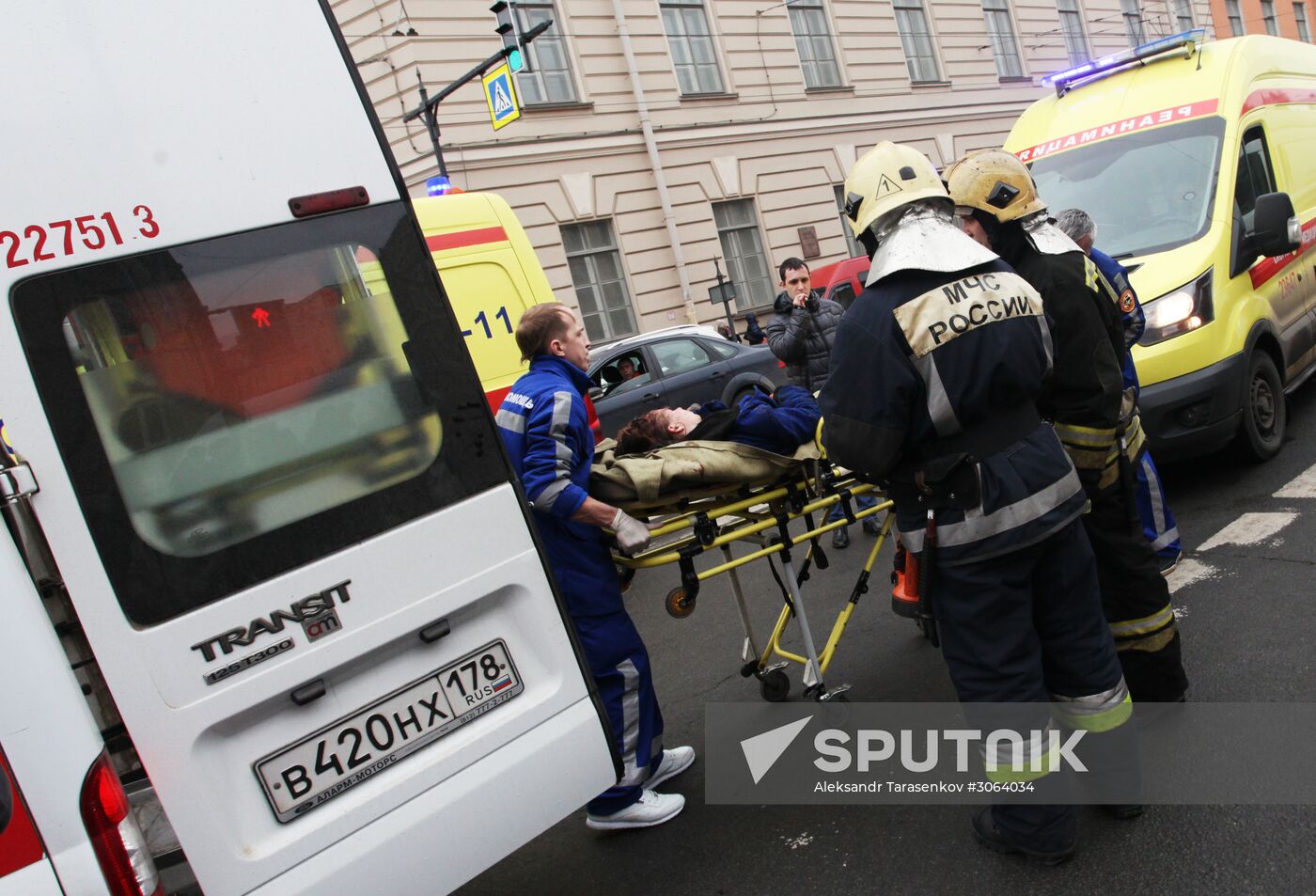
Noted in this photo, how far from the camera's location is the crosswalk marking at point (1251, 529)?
4914mm

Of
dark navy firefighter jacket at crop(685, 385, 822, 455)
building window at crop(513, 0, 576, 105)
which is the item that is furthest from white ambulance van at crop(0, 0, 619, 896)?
building window at crop(513, 0, 576, 105)

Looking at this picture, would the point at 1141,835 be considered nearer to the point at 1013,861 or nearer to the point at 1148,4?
the point at 1013,861

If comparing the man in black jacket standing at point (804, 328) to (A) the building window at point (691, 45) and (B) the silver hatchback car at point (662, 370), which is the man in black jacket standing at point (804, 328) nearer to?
(B) the silver hatchback car at point (662, 370)

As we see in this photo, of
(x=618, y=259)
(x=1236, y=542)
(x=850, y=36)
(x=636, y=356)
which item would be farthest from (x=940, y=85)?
(x=1236, y=542)

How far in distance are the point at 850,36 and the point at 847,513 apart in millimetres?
21249

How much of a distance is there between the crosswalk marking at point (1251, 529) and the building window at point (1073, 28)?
1041 inches

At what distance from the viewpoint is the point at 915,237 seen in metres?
2.70

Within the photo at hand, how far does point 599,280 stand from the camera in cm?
1811

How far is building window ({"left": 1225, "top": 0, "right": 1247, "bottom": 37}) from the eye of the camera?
32688mm

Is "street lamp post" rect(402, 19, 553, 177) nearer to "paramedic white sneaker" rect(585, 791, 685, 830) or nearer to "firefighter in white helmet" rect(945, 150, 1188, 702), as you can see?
"firefighter in white helmet" rect(945, 150, 1188, 702)

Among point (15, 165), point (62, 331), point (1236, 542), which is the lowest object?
point (1236, 542)

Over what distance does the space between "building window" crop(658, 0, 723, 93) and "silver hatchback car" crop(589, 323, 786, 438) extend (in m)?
10.0

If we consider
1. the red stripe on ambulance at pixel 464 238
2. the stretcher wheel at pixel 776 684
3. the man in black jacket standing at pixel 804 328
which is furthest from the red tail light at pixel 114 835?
the man in black jacket standing at pixel 804 328

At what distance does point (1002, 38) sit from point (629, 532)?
88.8ft
